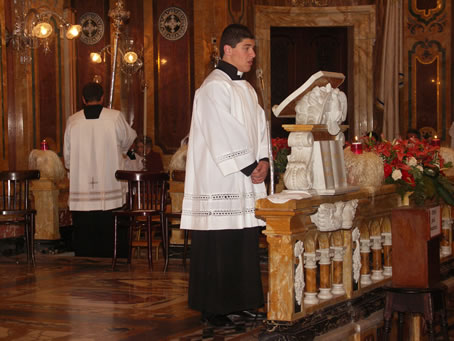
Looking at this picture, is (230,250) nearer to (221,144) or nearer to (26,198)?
(221,144)

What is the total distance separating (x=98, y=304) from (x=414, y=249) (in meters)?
2.52

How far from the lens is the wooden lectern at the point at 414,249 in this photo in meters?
4.64

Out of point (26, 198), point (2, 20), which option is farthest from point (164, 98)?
point (26, 198)

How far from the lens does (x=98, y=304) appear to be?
19.7 ft

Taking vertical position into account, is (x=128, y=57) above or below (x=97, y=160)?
above

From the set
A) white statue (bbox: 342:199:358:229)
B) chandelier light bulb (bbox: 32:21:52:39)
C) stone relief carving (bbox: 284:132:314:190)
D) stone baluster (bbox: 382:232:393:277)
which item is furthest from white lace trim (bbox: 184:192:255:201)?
chandelier light bulb (bbox: 32:21:52:39)

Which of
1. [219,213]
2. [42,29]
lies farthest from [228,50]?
[42,29]

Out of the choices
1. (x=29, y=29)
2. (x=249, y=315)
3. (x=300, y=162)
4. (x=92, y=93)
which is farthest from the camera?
(x=29, y=29)

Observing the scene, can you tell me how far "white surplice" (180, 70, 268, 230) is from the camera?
5.03 m

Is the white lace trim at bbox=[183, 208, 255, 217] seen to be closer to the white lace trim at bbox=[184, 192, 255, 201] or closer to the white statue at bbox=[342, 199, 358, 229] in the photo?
the white lace trim at bbox=[184, 192, 255, 201]

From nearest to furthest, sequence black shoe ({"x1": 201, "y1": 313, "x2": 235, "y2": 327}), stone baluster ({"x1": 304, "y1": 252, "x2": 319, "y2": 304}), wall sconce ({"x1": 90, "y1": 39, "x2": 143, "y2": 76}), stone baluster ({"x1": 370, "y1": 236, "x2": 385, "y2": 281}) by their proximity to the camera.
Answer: stone baluster ({"x1": 304, "y1": 252, "x2": 319, "y2": 304}), black shoe ({"x1": 201, "y1": 313, "x2": 235, "y2": 327}), stone baluster ({"x1": 370, "y1": 236, "x2": 385, "y2": 281}), wall sconce ({"x1": 90, "y1": 39, "x2": 143, "y2": 76})

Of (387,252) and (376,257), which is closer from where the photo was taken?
(376,257)

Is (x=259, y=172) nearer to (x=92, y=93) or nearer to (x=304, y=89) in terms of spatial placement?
(x=304, y=89)

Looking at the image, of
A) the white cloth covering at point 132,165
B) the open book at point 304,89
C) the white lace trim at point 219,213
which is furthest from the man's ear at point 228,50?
the white cloth covering at point 132,165
